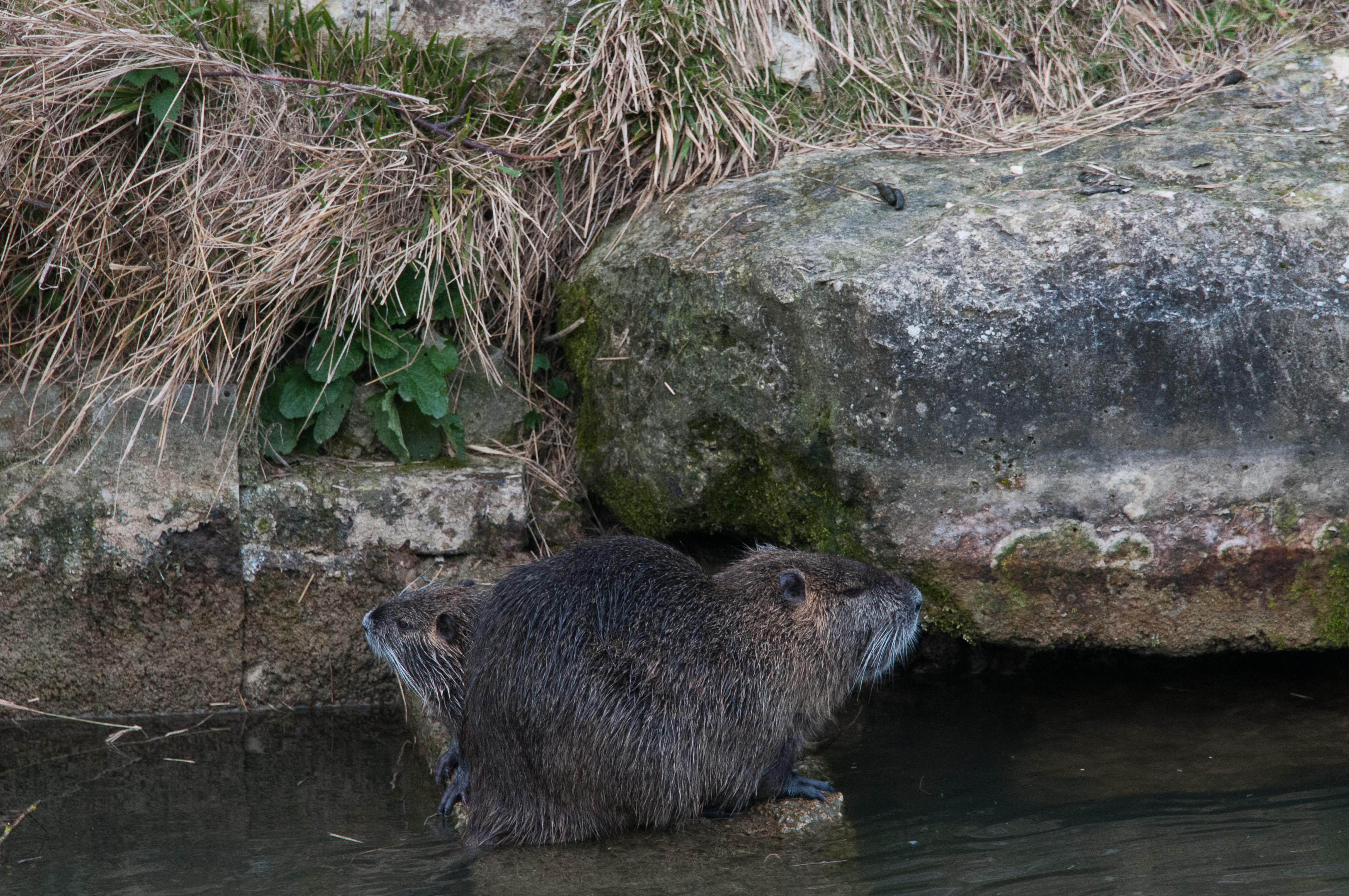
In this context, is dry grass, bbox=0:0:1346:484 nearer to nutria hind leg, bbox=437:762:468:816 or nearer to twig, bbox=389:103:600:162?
twig, bbox=389:103:600:162

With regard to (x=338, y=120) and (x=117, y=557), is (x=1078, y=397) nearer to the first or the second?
(x=338, y=120)

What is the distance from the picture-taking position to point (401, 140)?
5.10 metres

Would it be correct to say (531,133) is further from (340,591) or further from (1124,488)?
(1124,488)

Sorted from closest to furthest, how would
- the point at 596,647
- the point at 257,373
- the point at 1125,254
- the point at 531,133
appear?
the point at 596,647
the point at 1125,254
the point at 257,373
the point at 531,133

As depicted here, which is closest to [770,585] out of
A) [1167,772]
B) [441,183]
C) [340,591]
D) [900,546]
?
[900,546]

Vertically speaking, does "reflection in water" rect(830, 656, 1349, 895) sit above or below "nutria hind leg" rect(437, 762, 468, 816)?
below

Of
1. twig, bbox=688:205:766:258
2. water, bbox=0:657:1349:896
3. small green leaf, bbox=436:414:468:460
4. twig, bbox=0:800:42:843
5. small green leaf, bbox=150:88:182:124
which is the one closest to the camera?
water, bbox=0:657:1349:896

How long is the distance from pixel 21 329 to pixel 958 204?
376 cm

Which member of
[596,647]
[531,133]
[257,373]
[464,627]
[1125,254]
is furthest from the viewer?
[531,133]

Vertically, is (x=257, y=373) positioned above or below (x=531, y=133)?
below

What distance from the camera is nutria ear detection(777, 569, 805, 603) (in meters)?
4.12

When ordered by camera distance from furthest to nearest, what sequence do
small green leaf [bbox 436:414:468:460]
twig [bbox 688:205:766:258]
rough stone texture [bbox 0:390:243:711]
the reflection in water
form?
small green leaf [bbox 436:414:468:460] → rough stone texture [bbox 0:390:243:711] → twig [bbox 688:205:766:258] → the reflection in water

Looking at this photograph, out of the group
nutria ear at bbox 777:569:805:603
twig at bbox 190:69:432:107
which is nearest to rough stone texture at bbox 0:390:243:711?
twig at bbox 190:69:432:107

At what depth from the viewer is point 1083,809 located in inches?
152
